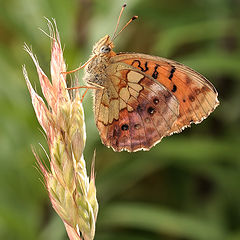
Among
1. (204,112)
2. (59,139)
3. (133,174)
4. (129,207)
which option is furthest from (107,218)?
(59,139)

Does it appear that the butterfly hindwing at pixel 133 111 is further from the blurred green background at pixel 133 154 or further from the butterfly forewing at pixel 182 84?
the blurred green background at pixel 133 154

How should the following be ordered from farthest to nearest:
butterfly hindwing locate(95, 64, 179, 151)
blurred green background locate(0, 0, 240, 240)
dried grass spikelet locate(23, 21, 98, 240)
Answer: blurred green background locate(0, 0, 240, 240) < butterfly hindwing locate(95, 64, 179, 151) < dried grass spikelet locate(23, 21, 98, 240)

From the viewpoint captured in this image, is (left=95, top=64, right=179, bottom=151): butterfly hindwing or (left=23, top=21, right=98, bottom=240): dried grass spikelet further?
(left=95, top=64, right=179, bottom=151): butterfly hindwing

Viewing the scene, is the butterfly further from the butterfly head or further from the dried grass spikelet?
the dried grass spikelet

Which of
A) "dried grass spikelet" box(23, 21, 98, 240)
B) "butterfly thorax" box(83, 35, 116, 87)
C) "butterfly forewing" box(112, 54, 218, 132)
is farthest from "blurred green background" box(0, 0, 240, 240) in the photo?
"dried grass spikelet" box(23, 21, 98, 240)

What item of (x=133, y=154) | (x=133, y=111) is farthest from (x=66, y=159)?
(x=133, y=154)

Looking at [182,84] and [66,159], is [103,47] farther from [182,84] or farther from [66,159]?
[66,159]

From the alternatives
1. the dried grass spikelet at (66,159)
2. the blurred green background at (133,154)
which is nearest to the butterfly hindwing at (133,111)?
the dried grass spikelet at (66,159)

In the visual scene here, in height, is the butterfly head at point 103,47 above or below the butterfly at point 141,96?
above
